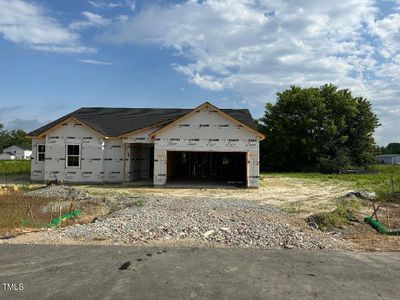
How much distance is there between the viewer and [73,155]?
24703 millimetres

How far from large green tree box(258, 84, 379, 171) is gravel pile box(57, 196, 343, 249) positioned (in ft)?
105

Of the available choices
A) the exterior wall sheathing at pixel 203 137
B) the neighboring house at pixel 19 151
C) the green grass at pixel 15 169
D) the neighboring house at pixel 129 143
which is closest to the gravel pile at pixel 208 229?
the exterior wall sheathing at pixel 203 137

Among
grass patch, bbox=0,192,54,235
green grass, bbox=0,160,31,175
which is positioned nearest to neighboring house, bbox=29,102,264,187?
grass patch, bbox=0,192,54,235

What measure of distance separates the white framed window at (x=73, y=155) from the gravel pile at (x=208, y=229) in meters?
13.1

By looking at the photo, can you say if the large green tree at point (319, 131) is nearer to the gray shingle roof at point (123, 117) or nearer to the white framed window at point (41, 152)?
the gray shingle roof at point (123, 117)

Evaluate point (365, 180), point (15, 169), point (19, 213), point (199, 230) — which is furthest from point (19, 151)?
point (199, 230)

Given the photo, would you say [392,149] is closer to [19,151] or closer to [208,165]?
[208,165]

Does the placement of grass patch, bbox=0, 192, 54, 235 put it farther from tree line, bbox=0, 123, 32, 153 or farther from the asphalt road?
tree line, bbox=0, 123, 32, 153

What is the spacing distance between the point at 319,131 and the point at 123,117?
24.3m

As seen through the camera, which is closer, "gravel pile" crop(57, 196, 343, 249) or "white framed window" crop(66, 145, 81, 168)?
"gravel pile" crop(57, 196, 343, 249)

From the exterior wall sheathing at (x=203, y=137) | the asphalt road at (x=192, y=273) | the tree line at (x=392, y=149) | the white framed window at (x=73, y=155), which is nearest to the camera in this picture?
the asphalt road at (x=192, y=273)

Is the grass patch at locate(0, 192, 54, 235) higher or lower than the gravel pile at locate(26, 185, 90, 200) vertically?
lower

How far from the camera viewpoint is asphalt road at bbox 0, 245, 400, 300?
545cm

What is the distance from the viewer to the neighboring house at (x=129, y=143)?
75.8 feet
